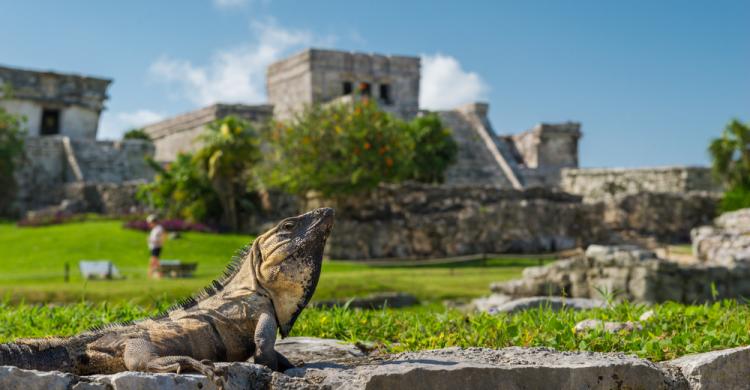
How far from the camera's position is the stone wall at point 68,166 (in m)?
33.1

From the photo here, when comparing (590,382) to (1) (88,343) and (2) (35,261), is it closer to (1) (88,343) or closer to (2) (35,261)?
(1) (88,343)

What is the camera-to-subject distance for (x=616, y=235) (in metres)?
27.4

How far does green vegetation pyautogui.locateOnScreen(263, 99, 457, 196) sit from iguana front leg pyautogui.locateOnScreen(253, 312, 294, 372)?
19649mm

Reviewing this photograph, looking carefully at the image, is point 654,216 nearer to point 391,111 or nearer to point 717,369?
point 391,111

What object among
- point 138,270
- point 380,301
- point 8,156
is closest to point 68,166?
point 8,156

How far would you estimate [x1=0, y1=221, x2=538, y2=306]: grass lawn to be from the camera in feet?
43.8

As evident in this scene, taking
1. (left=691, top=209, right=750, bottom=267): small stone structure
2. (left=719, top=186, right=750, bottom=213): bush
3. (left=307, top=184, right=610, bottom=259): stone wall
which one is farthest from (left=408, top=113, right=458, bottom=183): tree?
(left=691, top=209, right=750, bottom=267): small stone structure

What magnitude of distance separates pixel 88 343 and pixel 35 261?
718 inches

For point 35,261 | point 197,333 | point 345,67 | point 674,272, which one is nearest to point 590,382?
point 197,333

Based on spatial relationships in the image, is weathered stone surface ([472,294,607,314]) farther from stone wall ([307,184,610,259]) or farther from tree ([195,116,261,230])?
tree ([195,116,261,230])

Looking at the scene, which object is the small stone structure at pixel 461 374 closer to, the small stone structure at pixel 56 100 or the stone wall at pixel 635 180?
the stone wall at pixel 635 180

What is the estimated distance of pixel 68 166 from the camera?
35.2 m

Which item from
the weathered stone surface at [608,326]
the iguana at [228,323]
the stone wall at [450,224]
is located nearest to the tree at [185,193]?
the stone wall at [450,224]

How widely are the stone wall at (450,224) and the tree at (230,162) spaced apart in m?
3.42
